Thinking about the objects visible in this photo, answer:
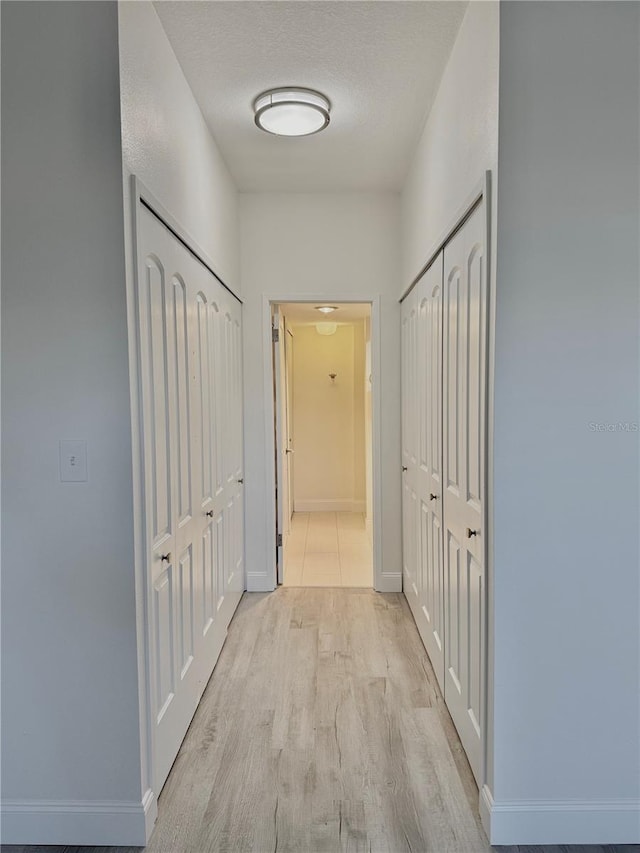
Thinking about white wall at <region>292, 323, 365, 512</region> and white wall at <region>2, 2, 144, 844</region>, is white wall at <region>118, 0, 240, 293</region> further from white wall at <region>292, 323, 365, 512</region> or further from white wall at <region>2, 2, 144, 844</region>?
white wall at <region>292, 323, 365, 512</region>

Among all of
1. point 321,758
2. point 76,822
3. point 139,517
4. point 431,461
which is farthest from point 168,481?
point 431,461

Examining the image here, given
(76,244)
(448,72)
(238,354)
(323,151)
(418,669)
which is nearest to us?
(76,244)

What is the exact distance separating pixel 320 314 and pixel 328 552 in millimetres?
2351

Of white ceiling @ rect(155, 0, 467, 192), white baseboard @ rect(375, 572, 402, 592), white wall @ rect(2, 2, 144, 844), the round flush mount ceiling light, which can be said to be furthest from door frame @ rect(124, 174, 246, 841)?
white baseboard @ rect(375, 572, 402, 592)

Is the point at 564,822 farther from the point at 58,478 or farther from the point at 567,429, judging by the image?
the point at 58,478

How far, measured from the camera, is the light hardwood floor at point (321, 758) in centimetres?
162

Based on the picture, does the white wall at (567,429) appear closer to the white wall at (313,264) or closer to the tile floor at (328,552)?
the white wall at (313,264)

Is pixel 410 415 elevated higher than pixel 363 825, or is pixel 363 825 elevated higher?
pixel 410 415

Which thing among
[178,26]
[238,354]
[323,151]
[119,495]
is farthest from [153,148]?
[238,354]

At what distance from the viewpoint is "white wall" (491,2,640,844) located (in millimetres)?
A: 1470

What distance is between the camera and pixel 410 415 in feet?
10.6

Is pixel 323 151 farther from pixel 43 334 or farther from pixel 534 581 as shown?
pixel 534 581

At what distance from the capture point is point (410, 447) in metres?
3.24

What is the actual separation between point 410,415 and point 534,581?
1774mm
